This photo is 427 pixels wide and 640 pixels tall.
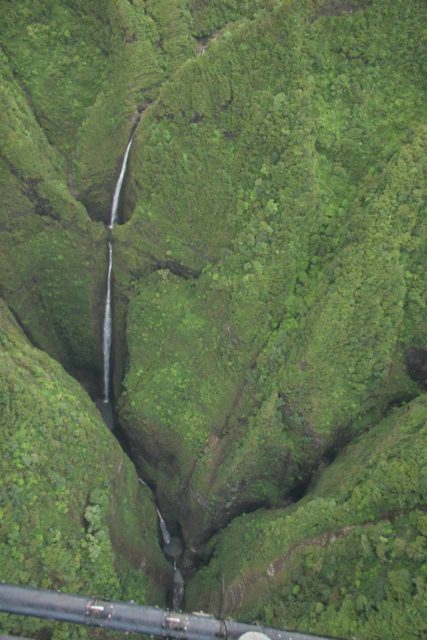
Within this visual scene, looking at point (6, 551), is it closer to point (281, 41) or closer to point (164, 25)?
point (281, 41)

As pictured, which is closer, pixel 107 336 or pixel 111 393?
pixel 107 336

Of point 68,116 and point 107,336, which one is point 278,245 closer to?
point 107,336

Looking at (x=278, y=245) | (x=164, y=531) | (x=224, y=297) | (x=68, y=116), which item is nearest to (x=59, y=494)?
(x=164, y=531)

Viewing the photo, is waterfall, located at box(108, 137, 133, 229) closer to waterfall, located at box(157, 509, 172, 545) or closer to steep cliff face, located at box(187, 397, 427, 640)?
waterfall, located at box(157, 509, 172, 545)

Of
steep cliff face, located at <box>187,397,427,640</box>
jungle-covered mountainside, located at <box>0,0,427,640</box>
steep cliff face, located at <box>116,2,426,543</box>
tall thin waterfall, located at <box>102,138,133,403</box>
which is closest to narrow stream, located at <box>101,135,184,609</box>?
tall thin waterfall, located at <box>102,138,133,403</box>

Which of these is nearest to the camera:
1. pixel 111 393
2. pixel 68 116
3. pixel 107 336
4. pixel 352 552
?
A: pixel 352 552

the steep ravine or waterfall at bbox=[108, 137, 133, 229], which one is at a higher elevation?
waterfall at bbox=[108, 137, 133, 229]

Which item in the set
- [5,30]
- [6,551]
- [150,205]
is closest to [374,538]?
[6,551]

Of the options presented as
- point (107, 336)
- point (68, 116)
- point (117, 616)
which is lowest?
point (117, 616)
